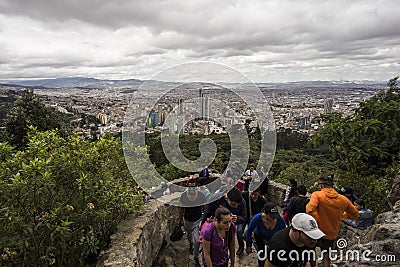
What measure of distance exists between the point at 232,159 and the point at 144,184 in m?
1.70

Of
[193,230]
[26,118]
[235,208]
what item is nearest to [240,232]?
[235,208]

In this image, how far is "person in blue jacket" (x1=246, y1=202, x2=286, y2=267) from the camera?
340 cm

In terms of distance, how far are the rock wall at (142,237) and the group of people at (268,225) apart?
43cm

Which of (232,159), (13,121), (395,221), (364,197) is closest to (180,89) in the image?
(232,159)

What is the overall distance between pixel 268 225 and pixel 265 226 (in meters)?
0.05

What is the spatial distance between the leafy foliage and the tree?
750cm

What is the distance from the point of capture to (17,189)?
2.56 m

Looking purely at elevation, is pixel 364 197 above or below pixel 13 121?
below

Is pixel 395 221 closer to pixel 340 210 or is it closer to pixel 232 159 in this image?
pixel 340 210

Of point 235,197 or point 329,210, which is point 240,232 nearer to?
point 235,197

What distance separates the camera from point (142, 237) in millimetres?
3707

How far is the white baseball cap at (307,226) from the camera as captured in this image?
2.50m

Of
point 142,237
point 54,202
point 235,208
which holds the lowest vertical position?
point 142,237

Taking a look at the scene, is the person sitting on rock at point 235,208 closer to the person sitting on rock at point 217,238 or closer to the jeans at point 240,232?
the jeans at point 240,232
